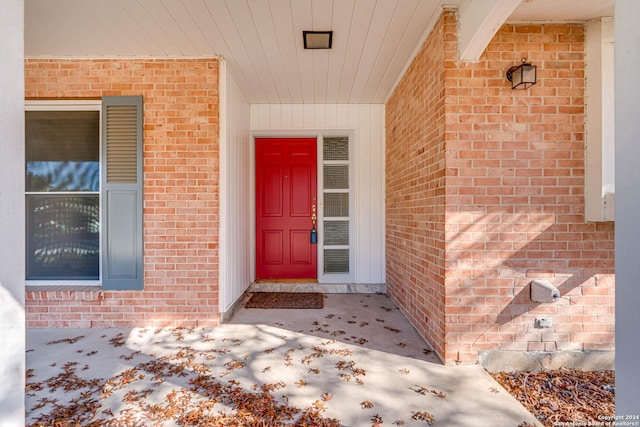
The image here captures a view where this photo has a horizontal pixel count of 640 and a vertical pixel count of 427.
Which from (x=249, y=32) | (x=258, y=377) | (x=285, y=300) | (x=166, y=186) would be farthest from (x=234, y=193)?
(x=258, y=377)

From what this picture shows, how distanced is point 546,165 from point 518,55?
2.80ft

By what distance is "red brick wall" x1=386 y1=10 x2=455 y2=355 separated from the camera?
235 cm

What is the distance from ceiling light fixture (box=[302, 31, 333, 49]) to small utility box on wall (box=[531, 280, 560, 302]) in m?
2.56

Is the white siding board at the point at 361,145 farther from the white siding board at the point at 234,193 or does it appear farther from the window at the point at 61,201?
the window at the point at 61,201

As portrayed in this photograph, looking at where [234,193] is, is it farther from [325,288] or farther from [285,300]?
[325,288]

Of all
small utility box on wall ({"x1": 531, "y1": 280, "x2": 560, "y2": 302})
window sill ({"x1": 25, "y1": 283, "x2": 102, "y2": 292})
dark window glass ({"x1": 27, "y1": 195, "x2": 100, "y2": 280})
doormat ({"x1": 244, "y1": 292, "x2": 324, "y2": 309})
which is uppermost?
dark window glass ({"x1": 27, "y1": 195, "x2": 100, "y2": 280})

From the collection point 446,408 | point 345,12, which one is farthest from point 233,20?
point 446,408

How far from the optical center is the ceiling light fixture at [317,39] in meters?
2.55

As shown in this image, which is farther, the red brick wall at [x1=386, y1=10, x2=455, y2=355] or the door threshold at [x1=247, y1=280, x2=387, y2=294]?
the door threshold at [x1=247, y1=280, x2=387, y2=294]

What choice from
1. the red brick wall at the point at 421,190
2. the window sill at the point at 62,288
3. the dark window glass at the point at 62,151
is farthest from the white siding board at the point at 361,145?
the window sill at the point at 62,288

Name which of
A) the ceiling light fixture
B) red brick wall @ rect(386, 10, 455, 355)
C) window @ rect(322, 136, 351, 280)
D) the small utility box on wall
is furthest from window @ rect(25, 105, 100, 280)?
the small utility box on wall

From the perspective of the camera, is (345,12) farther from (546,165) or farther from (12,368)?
(12,368)

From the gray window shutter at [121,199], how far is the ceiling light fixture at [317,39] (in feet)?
5.71

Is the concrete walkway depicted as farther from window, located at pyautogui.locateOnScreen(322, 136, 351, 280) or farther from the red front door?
the red front door
